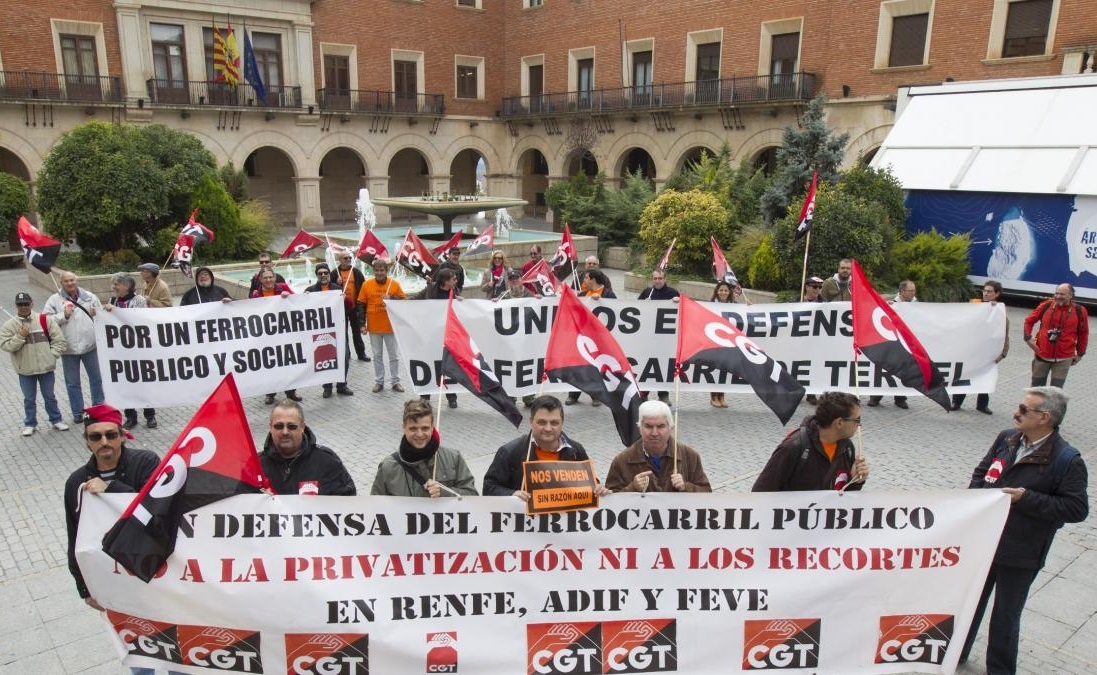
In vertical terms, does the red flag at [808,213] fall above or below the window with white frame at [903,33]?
below

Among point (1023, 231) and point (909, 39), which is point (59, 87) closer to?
point (909, 39)

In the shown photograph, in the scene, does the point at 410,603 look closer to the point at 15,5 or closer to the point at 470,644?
the point at 470,644

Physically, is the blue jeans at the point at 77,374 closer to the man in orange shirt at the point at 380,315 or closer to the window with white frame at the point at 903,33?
the man in orange shirt at the point at 380,315

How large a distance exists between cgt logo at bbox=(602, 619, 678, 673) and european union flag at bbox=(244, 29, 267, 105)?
30982mm

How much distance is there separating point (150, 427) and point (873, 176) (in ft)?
52.5

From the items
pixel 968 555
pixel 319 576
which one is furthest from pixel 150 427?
pixel 968 555

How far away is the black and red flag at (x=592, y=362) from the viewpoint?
17.4ft

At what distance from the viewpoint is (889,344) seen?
217 inches

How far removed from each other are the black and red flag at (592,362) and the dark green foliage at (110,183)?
15820 mm

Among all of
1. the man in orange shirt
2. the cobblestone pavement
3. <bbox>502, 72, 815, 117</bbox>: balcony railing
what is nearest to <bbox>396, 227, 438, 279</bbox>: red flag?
the man in orange shirt

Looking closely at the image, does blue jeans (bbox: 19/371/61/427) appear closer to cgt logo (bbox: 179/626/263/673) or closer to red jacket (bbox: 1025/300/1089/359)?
cgt logo (bbox: 179/626/263/673)

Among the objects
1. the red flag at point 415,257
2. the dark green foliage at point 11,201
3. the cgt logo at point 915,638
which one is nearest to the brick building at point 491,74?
the dark green foliage at point 11,201

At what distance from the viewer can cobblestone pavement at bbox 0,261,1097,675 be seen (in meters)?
5.02

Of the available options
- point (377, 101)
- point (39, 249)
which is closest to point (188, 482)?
point (39, 249)
